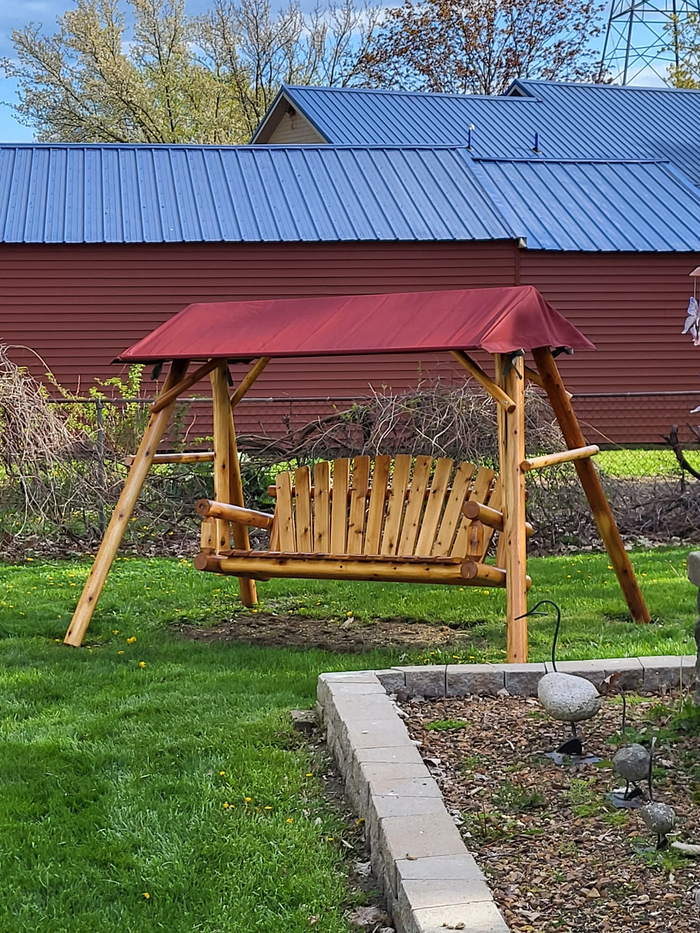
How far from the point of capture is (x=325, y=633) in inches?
272

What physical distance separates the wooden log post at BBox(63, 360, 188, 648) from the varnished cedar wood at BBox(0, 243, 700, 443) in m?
10.5

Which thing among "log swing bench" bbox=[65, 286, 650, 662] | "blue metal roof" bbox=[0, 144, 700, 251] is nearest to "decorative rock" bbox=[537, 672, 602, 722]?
"log swing bench" bbox=[65, 286, 650, 662]

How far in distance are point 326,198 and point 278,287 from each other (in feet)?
6.22

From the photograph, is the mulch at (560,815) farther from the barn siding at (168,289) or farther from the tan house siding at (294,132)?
the tan house siding at (294,132)

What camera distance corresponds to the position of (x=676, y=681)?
487cm

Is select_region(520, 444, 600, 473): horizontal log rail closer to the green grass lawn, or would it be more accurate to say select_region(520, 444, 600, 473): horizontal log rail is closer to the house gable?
the green grass lawn

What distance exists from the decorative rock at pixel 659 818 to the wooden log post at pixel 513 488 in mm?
2468

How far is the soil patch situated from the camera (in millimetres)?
6566

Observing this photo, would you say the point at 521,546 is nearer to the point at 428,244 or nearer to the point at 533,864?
the point at 533,864

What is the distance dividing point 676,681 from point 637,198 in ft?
54.8

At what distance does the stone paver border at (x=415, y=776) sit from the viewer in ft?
9.41

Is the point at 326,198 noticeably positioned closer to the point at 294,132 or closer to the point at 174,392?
the point at 294,132

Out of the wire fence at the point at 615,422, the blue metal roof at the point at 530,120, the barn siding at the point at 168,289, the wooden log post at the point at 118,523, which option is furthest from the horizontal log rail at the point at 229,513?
the blue metal roof at the point at 530,120

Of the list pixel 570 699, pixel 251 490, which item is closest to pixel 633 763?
pixel 570 699
